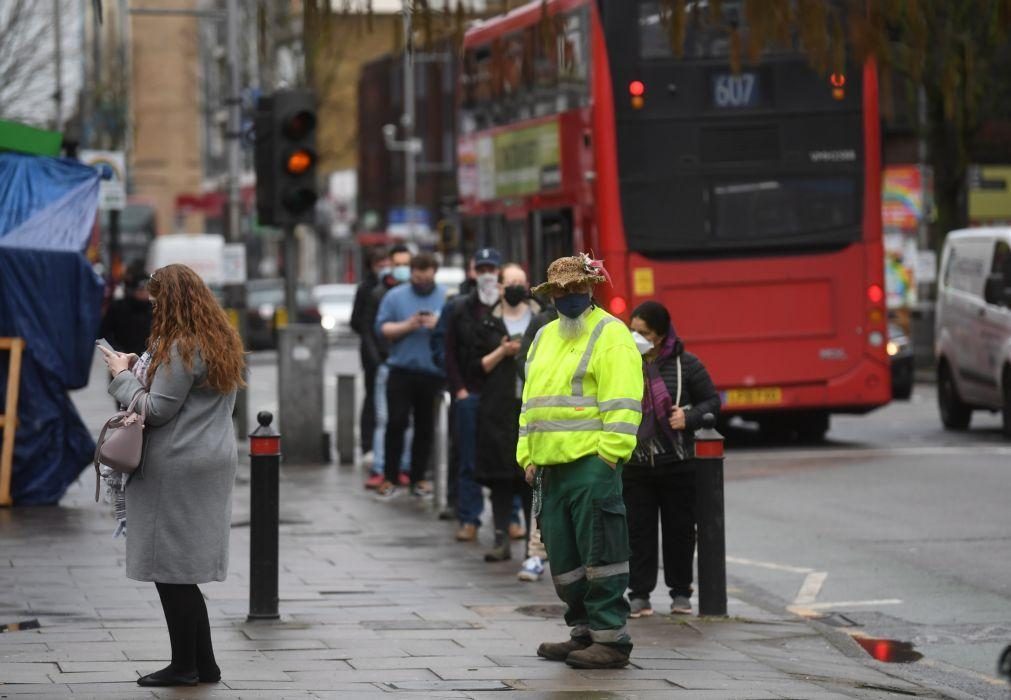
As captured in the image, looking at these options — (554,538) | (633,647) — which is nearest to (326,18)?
(554,538)

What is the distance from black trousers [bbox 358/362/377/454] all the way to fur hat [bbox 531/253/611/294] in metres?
8.67

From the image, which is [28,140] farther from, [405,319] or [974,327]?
[974,327]

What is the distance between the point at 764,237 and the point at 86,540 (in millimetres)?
8943

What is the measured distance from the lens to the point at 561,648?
867 cm

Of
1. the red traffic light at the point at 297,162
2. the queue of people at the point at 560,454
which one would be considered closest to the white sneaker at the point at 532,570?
the queue of people at the point at 560,454

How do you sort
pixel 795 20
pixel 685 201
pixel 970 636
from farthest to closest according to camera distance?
pixel 685 201
pixel 970 636
pixel 795 20

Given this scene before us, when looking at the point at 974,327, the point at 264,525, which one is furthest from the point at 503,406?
the point at 974,327

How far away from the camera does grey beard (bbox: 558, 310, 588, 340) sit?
28.4ft

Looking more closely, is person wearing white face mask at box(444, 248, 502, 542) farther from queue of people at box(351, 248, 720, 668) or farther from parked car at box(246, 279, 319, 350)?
parked car at box(246, 279, 319, 350)

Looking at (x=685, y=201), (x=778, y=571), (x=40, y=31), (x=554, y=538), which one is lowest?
(x=778, y=571)

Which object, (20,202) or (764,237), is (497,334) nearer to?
(20,202)

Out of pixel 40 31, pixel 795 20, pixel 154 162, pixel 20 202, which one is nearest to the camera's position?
pixel 795 20

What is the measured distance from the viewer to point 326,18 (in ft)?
21.3

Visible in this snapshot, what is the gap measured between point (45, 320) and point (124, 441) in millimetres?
7301
